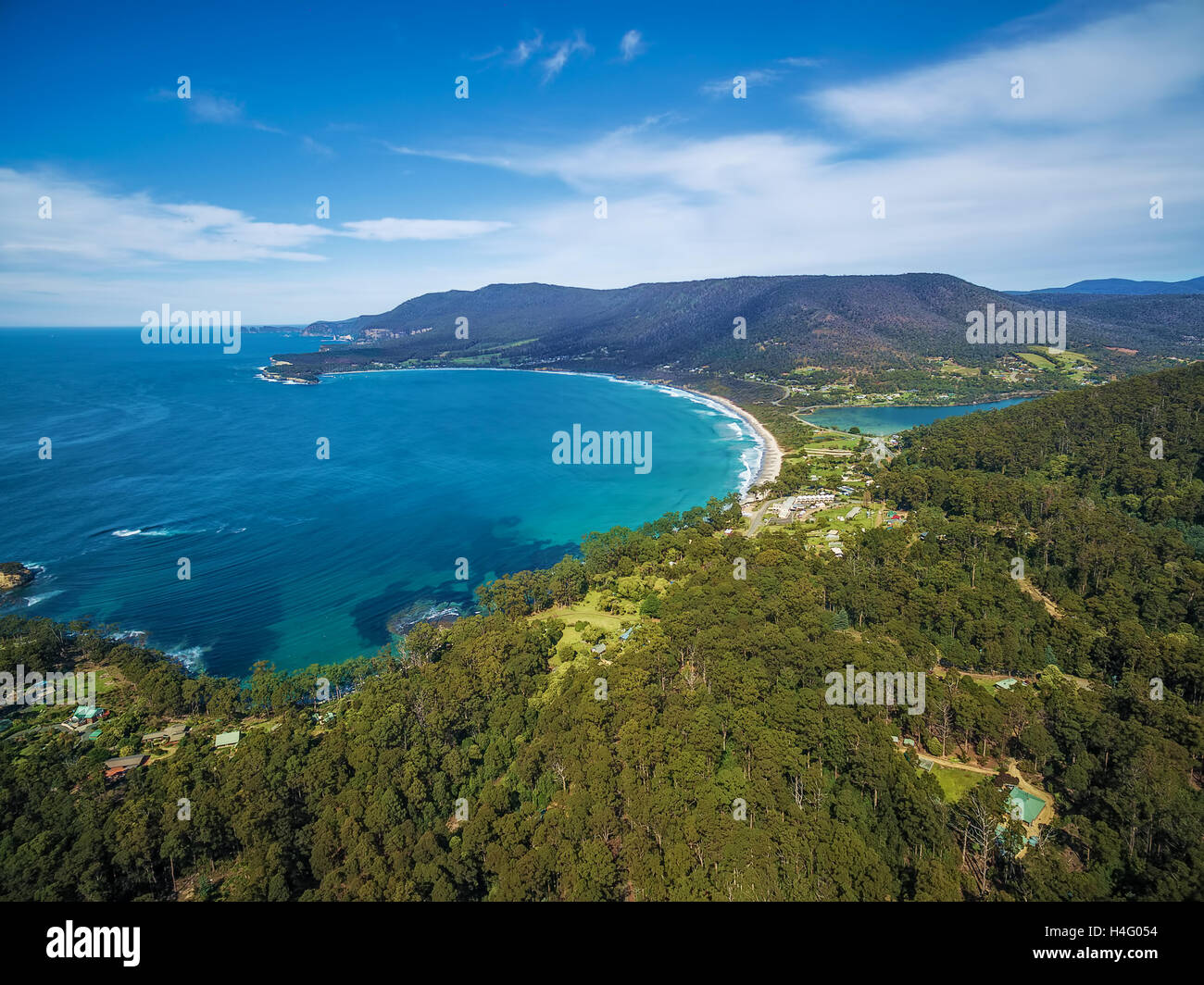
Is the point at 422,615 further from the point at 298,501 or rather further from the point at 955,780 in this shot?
the point at 955,780

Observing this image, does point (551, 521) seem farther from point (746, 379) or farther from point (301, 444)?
point (746, 379)

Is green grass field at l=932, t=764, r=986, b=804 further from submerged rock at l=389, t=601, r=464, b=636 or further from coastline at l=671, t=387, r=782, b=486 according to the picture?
coastline at l=671, t=387, r=782, b=486

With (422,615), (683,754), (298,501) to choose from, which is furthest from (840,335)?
(683,754)

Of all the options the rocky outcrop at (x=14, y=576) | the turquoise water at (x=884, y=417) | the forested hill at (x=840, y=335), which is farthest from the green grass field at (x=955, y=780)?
the forested hill at (x=840, y=335)

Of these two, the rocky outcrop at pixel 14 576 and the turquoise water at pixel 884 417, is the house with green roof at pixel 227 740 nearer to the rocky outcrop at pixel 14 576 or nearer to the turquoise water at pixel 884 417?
the rocky outcrop at pixel 14 576

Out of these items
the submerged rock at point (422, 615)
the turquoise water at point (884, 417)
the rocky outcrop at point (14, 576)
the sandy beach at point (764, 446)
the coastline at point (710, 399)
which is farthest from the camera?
the turquoise water at point (884, 417)
